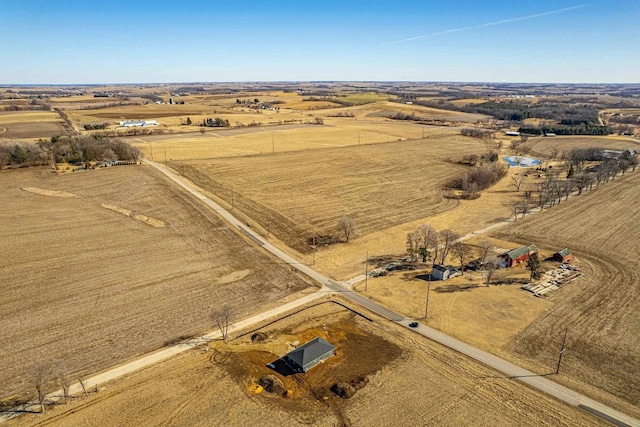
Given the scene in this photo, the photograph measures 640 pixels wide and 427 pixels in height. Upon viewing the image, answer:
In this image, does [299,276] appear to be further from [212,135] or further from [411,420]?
[212,135]

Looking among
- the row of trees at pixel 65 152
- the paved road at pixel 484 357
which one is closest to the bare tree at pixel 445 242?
the paved road at pixel 484 357

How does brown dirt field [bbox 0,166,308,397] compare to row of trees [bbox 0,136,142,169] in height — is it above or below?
below

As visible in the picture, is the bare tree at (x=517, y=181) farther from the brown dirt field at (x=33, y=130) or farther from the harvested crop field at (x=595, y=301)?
the brown dirt field at (x=33, y=130)

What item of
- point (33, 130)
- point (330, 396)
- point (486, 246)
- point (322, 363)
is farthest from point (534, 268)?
point (33, 130)

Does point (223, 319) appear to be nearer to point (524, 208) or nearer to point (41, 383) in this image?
point (41, 383)

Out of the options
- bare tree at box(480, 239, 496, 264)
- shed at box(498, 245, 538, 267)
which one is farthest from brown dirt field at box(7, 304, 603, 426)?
bare tree at box(480, 239, 496, 264)

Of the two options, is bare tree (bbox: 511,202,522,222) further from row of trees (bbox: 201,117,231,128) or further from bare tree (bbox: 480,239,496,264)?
row of trees (bbox: 201,117,231,128)
